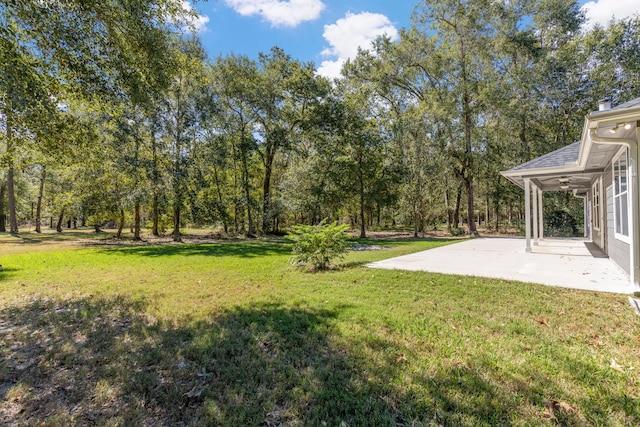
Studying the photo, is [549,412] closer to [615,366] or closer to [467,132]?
[615,366]

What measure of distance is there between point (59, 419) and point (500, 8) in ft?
76.3

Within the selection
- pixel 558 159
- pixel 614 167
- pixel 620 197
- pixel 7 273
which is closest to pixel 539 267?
pixel 620 197

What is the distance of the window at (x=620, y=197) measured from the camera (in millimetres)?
5441

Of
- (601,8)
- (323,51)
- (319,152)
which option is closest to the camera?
(601,8)

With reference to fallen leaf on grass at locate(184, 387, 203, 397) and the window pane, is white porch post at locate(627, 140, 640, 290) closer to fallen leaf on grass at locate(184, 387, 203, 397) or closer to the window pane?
the window pane

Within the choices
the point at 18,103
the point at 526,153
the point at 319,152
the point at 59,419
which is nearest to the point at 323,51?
the point at 319,152

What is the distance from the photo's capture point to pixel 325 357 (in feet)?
9.21

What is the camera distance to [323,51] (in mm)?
17438

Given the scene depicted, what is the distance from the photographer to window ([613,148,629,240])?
544 centimetres

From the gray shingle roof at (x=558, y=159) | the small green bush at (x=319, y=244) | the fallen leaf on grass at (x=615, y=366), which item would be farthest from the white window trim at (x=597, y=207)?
the fallen leaf on grass at (x=615, y=366)

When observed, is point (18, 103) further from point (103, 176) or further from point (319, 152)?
point (319, 152)

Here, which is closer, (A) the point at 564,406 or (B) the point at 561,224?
(A) the point at 564,406

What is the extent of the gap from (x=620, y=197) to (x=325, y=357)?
22.5ft

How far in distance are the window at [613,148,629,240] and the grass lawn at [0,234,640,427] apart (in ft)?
7.23
